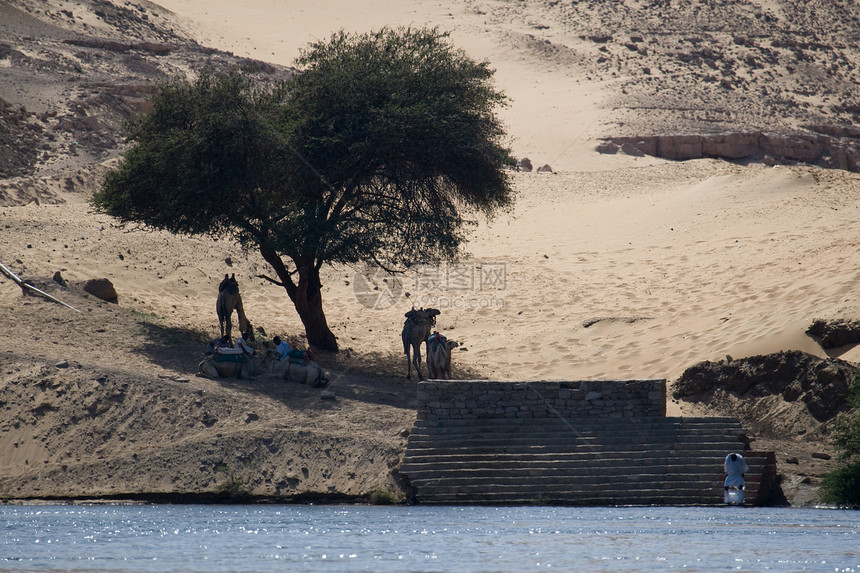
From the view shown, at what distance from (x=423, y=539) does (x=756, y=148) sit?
183ft

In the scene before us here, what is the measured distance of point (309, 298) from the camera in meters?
27.2

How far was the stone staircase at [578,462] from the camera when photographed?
733 inches

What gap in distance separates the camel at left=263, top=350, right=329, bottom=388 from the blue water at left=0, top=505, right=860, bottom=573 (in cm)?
491

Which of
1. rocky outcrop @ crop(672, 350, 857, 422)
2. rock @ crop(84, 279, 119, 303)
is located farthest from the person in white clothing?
rock @ crop(84, 279, 119, 303)

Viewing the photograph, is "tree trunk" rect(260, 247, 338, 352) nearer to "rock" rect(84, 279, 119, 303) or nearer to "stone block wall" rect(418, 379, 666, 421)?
"rock" rect(84, 279, 119, 303)

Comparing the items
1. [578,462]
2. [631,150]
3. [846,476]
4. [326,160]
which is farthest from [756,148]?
[578,462]

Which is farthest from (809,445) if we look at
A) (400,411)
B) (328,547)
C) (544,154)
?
(544,154)

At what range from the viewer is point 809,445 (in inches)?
848

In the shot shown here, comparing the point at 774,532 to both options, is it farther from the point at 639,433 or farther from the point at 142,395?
the point at 142,395

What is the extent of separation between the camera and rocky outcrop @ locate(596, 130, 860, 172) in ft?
216

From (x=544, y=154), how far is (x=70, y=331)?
48.2 meters

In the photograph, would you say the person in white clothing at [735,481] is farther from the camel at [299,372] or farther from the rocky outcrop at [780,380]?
the camel at [299,372]

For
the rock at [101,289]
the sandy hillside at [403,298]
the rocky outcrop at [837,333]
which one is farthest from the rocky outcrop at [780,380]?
the rock at [101,289]

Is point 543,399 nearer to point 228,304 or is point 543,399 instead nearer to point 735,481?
point 735,481
